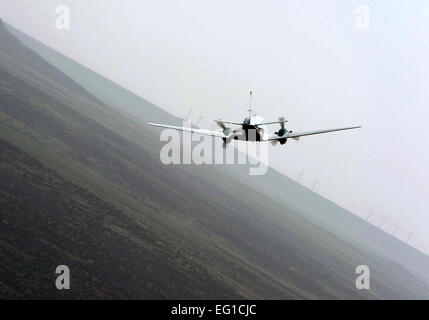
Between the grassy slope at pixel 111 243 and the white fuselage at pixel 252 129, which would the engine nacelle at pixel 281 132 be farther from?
the grassy slope at pixel 111 243

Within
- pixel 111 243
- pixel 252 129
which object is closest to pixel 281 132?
pixel 252 129

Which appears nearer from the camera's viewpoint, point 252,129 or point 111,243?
point 252,129

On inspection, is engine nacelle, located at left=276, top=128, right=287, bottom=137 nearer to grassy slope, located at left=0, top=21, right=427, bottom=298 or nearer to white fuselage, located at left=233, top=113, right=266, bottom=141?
white fuselage, located at left=233, top=113, right=266, bottom=141

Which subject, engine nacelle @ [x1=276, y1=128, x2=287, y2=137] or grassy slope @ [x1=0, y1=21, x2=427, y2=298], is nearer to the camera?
engine nacelle @ [x1=276, y1=128, x2=287, y2=137]

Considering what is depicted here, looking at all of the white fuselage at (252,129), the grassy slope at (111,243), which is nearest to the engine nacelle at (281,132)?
the white fuselage at (252,129)

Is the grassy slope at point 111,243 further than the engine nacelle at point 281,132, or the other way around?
the grassy slope at point 111,243

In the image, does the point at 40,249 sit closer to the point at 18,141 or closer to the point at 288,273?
the point at 18,141

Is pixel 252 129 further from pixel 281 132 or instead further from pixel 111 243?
pixel 111 243

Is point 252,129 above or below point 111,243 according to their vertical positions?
above

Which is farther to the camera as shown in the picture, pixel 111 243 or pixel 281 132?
pixel 111 243

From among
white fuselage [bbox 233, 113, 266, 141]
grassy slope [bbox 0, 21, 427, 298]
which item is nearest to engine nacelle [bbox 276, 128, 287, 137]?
white fuselage [bbox 233, 113, 266, 141]

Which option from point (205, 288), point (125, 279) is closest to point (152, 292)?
point (125, 279)

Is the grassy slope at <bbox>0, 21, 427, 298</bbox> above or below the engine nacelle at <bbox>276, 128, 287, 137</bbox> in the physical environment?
below
